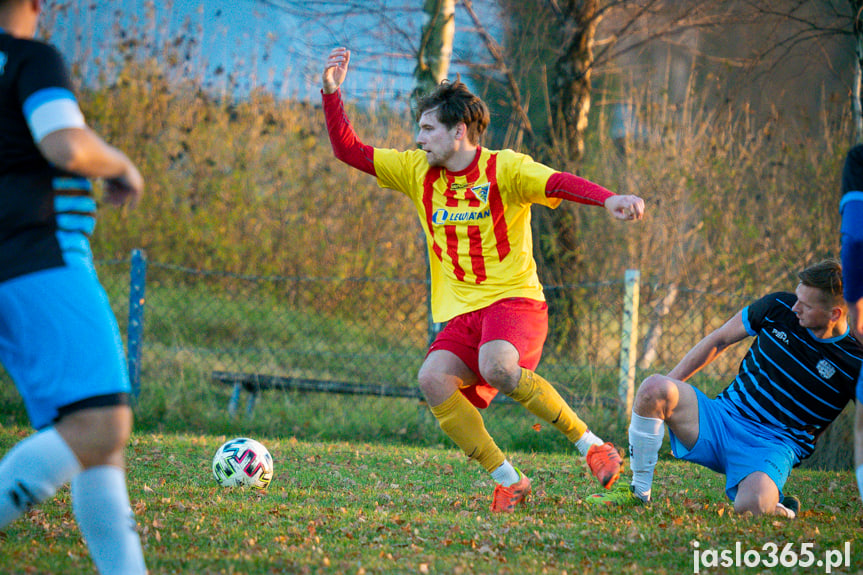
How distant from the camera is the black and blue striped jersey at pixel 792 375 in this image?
384 cm

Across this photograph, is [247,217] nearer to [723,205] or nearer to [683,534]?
[723,205]

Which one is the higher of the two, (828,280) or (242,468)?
(828,280)

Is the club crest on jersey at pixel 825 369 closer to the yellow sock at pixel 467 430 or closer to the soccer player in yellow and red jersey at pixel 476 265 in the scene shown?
the soccer player in yellow and red jersey at pixel 476 265

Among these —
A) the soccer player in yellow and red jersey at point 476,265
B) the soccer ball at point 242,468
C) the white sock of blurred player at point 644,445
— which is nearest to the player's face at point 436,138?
the soccer player in yellow and red jersey at point 476,265

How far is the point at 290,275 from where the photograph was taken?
37.6ft

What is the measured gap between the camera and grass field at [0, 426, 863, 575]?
2.93 meters

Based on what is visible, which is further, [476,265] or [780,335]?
[476,265]

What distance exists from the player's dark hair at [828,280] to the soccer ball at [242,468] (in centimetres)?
305

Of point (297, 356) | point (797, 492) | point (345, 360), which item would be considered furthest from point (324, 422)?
point (797, 492)

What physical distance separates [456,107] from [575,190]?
87cm

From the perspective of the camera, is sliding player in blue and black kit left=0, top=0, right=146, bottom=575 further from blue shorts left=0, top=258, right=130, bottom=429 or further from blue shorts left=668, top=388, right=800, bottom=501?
blue shorts left=668, top=388, right=800, bottom=501

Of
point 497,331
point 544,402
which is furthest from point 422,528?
point 497,331

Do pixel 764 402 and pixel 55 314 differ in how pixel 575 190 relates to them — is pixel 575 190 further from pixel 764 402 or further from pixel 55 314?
pixel 55 314

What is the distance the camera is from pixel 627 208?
3.57 m
